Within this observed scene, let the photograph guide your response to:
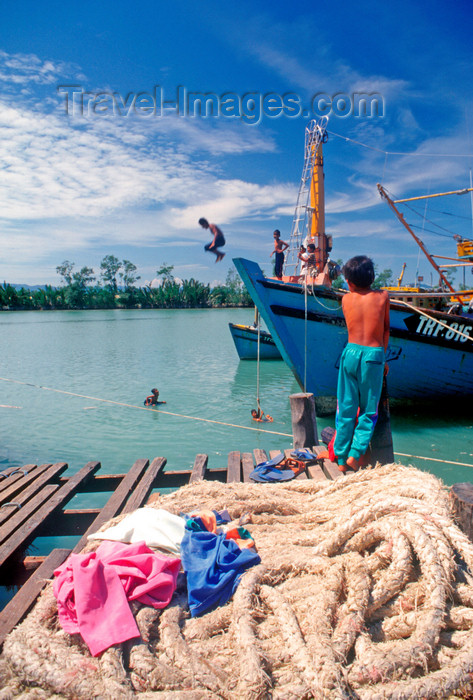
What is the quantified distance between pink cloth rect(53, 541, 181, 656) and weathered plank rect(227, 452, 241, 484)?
1.92 m

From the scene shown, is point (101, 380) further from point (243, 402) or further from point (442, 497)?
point (442, 497)

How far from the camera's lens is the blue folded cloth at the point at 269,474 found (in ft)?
13.5

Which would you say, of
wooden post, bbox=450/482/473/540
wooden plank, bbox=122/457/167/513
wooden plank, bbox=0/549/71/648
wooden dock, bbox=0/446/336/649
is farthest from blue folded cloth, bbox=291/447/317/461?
wooden plank, bbox=0/549/71/648

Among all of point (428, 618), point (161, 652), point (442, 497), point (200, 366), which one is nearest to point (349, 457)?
point (442, 497)

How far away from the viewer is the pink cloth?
6.43 feet

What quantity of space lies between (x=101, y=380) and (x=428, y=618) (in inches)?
594

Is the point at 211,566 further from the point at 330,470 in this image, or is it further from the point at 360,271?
the point at 360,271

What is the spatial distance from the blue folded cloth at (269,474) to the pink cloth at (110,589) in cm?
184

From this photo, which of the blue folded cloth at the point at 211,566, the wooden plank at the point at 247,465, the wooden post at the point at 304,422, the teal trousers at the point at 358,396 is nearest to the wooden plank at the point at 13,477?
the wooden plank at the point at 247,465

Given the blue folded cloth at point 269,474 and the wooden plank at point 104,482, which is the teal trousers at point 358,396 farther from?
the wooden plank at point 104,482

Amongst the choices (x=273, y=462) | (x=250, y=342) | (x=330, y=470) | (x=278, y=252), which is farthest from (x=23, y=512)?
(x=250, y=342)

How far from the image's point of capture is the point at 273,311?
9227mm

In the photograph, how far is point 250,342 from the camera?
2030cm

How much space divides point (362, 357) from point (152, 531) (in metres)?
2.20
